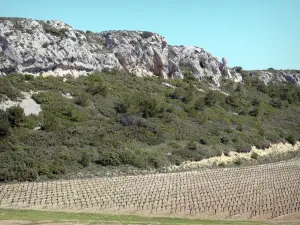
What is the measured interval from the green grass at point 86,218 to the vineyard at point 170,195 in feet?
5.89

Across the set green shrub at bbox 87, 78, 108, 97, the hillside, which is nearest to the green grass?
the hillside

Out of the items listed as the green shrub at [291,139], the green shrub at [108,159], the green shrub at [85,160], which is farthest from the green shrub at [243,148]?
the green shrub at [85,160]

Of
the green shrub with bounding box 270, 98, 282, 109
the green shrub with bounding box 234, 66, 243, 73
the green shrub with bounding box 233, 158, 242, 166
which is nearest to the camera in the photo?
the green shrub with bounding box 233, 158, 242, 166

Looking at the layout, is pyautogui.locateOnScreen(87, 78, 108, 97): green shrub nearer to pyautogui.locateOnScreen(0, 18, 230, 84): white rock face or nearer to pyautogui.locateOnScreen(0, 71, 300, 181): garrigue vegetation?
pyautogui.locateOnScreen(0, 71, 300, 181): garrigue vegetation

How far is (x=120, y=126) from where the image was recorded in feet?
164

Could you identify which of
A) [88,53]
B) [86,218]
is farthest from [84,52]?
[86,218]

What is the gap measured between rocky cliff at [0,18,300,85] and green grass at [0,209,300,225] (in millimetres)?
38810

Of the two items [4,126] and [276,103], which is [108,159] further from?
[276,103]

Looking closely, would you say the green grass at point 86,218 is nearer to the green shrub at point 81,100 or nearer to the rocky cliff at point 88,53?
the green shrub at point 81,100

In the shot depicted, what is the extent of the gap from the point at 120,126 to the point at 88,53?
79.0ft

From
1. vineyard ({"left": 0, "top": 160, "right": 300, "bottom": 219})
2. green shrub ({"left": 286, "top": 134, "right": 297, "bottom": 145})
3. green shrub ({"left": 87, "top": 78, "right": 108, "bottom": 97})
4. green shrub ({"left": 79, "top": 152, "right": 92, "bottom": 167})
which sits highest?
green shrub ({"left": 87, "top": 78, "right": 108, "bottom": 97})

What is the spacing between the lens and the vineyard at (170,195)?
25.1 m

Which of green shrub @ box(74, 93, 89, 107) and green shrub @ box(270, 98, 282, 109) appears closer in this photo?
green shrub @ box(74, 93, 89, 107)

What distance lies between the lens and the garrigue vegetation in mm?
39469
